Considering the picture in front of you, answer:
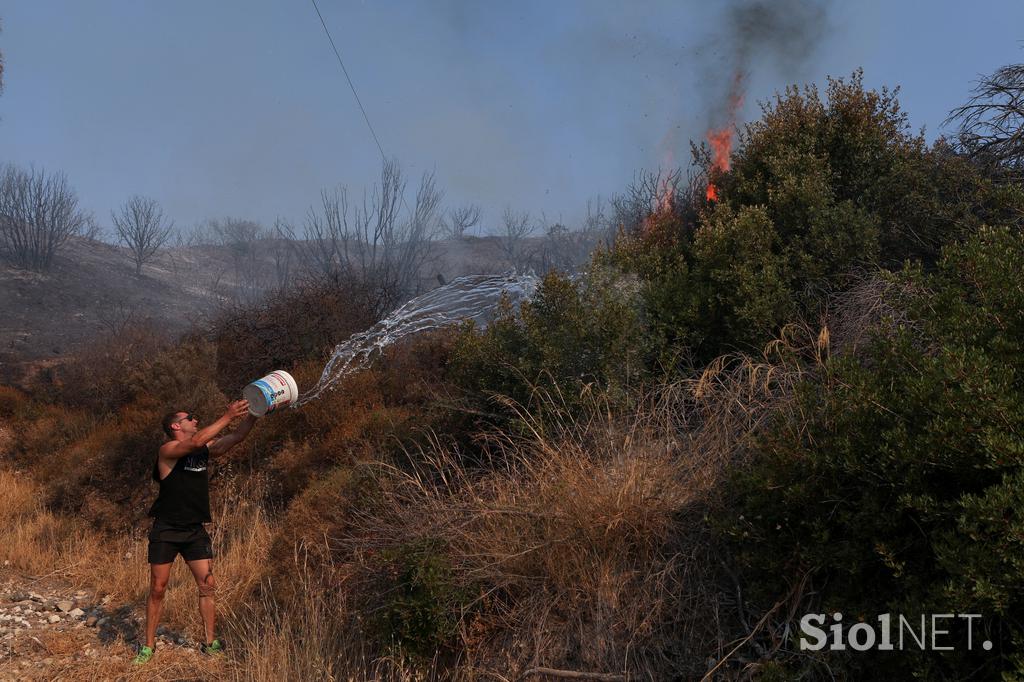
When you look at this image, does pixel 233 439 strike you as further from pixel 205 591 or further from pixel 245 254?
pixel 245 254

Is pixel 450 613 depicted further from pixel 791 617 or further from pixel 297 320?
pixel 297 320

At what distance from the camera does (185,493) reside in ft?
20.5

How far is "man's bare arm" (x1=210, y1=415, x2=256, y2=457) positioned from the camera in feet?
20.5

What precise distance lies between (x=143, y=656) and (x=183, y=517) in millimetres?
1075

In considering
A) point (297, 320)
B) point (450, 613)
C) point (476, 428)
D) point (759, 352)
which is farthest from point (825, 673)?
point (297, 320)

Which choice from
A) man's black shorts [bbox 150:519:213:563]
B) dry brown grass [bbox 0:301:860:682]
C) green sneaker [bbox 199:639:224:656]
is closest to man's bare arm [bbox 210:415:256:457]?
man's black shorts [bbox 150:519:213:563]

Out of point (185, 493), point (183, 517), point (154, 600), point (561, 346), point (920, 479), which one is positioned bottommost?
point (154, 600)

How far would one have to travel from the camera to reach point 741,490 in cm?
442

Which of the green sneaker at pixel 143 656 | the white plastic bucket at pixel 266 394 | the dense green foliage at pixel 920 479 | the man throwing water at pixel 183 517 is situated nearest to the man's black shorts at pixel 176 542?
the man throwing water at pixel 183 517

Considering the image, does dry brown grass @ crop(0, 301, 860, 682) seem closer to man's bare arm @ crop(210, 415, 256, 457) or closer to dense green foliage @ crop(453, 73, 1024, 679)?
dense green foliage @ crop(453, 73, 1024, 679)

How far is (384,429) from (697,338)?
3649 millimetres

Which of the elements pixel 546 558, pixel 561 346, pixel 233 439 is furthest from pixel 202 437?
pixel 561 346

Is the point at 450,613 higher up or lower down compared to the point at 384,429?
lower down

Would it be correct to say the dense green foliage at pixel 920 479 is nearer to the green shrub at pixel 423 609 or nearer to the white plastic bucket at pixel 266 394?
the green shrub at pixel 423 609
